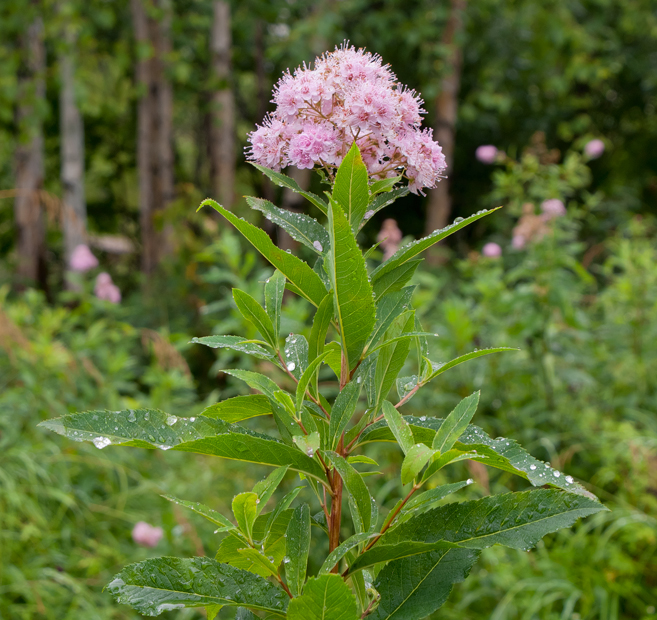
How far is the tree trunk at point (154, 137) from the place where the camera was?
6.28 m

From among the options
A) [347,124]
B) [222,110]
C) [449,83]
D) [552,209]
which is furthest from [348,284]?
[449,83]

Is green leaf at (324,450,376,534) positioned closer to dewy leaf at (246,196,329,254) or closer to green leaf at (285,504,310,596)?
green leaf at (285,504,310,596)

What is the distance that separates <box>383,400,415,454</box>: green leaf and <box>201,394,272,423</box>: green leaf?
0.43 feet

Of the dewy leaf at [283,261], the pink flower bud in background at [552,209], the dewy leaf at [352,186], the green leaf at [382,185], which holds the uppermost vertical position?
the pink flower bud in background at [552,209]

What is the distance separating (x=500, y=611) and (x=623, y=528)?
24.1 inches

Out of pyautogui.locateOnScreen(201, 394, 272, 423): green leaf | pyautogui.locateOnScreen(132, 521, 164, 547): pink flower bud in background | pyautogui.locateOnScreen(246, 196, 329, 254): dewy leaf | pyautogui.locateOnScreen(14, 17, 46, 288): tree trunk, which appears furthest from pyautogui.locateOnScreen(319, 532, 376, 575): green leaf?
pyautogui.locateOnScreen(14, 17, 46, 288): tree trunk

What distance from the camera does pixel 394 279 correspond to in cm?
61

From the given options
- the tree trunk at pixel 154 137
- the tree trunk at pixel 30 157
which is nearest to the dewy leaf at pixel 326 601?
the tree trunk at pixel 30 157

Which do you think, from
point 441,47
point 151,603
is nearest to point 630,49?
point 441,47

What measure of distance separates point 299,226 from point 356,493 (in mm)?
267

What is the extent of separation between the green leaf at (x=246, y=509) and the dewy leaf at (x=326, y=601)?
0.08 metres

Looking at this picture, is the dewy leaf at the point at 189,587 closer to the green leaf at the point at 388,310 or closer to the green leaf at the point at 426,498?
the green leaf at the point at 426,498

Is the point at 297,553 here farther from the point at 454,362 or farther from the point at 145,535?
the point at 145,535

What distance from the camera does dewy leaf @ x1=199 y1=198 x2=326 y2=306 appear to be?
54 centimetres
